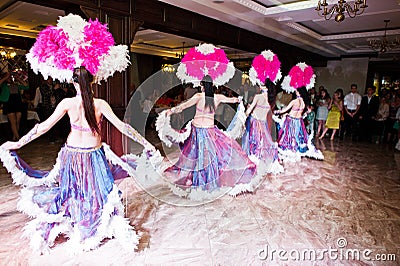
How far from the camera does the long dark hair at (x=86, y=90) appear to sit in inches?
88.4

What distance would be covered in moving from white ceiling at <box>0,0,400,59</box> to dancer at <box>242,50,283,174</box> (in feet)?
3.97

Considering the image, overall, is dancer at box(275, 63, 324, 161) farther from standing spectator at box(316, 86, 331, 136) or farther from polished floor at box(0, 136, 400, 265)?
standing spectator at box(316, 86, 331, 136)

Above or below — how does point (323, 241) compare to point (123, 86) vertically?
below

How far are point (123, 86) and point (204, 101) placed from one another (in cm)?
152

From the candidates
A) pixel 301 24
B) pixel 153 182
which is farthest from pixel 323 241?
pixel 301 24

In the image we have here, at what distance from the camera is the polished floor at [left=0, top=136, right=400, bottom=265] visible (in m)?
2.33

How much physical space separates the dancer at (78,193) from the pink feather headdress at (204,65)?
4.50ft

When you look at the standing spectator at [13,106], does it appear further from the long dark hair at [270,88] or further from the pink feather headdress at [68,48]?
the long dark hair at [270,88]

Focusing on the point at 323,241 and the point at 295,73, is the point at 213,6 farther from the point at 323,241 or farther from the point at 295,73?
the point at 323,241

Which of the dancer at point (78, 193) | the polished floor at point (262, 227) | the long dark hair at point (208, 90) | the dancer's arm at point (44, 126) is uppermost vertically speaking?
the long dark hair at point (208, 90)

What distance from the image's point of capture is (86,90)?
228cm

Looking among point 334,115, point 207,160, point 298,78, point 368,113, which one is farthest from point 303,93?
point 368,113

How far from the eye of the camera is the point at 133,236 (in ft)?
7.86

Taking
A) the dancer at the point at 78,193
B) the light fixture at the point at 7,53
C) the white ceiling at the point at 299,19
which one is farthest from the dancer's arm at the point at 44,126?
the light fixture at the point at 7,53
